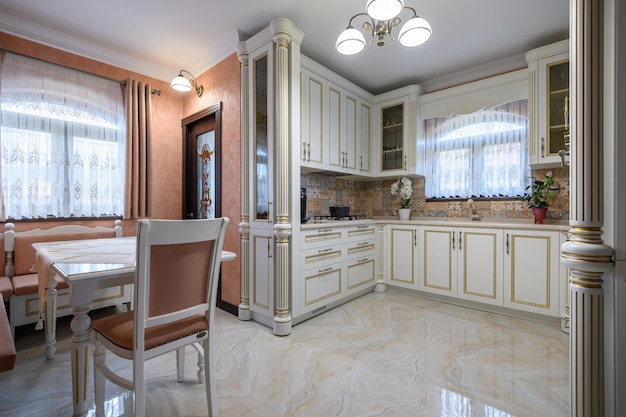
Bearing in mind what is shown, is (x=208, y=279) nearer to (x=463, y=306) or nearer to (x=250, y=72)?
(x=250, y=72)

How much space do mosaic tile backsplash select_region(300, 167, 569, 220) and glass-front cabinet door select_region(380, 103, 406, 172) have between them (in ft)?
1.25

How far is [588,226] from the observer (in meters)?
0.93

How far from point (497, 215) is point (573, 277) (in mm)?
2772

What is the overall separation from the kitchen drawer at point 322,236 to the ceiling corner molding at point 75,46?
274cm

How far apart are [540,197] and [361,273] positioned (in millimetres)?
2008

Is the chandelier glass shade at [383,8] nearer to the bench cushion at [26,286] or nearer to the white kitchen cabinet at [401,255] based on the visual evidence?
the white kitchen cabinet at [401,255]

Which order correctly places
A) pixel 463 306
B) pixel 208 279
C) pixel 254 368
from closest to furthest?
pixel 208 279 → pixel 254 368 → pixel 463 306

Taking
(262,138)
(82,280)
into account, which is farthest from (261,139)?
(82,280)

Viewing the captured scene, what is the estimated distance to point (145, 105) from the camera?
3463 millimetres

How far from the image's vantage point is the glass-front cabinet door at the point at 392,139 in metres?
3.89

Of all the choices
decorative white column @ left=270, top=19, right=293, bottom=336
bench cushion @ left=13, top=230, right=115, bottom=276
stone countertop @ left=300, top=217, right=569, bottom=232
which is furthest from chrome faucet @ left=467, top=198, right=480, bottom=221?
bench cushion @ left=13, top=230, right=115, bottom=276

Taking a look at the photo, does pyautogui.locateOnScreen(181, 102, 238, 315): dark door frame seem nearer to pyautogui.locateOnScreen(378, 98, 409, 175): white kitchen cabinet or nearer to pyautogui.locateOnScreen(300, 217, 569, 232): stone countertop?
pyautogui.locateOnScreen(300, 217, 569, 232): stone countertop

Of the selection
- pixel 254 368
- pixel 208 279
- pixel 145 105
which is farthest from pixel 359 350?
pixel 145 105

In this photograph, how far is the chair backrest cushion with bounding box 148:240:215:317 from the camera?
127 centimetres
